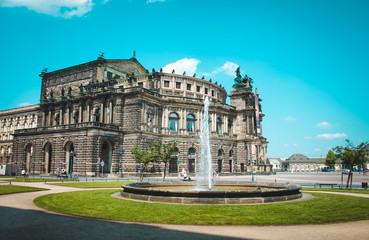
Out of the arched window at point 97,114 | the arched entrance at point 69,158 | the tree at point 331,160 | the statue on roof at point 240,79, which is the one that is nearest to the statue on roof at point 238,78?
the statue on roof at point 240,79

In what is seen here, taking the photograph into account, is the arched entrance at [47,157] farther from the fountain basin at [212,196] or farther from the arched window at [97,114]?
the fountain basin at [212,196]

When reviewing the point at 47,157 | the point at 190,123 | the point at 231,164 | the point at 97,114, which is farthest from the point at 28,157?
the point at 231,164

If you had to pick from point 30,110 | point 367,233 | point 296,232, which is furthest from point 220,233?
point 30,110

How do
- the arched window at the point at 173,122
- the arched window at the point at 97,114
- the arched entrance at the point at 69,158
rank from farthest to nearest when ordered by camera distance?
the arched window at the point at 173,122, the arched window at the point at 97,114, the arched entrance at the point at 69,158

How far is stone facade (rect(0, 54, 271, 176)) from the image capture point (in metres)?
46.2

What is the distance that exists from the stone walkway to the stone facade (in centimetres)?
3378

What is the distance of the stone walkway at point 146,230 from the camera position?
8.23 meters

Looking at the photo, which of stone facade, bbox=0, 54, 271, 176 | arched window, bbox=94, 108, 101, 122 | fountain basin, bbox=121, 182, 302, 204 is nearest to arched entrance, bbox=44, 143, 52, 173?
stone facade, bbox=0, 54, 271, 176

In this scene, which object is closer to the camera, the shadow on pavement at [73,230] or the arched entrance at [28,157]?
the shadow on pavement at [73,230]

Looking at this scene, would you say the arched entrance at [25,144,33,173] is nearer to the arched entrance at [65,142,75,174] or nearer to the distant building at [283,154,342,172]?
the arched entrance at [65,142,75,174]

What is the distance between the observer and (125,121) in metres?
48.7

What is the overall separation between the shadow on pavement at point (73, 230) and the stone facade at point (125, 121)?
109ft

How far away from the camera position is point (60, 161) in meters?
46.3

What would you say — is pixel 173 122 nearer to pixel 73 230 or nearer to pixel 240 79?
pixel 240 79
